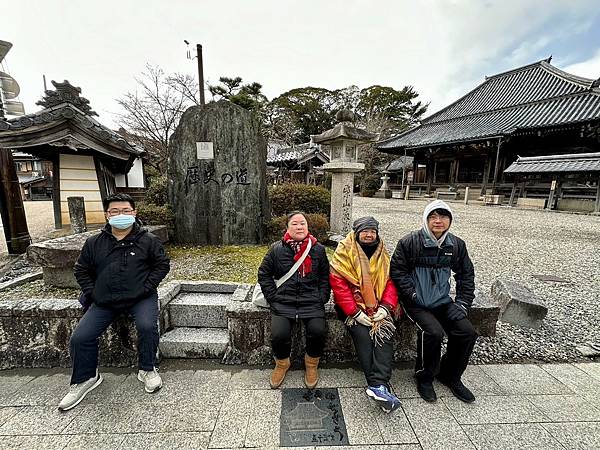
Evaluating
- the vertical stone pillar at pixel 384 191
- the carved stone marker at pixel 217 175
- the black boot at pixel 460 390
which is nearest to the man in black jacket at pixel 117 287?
Answer: the black boot at pixel 460 390

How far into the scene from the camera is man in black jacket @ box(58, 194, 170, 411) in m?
2.24

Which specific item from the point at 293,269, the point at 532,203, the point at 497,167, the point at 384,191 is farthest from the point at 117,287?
the point at 384,191

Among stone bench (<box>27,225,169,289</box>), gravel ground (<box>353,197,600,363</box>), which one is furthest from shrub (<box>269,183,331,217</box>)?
stone bench (<box>27,225,169,289</box>)

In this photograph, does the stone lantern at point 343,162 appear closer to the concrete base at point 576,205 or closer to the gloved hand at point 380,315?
the gloved hand at point 380,315

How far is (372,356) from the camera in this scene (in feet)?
7.49

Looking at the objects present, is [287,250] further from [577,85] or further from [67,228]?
[577,85]

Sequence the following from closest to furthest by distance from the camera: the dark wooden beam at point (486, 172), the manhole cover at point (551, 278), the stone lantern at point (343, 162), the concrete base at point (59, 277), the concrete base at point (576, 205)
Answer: the concrete base at point (59, 277) < the manhole cover at point (551, 278) < the stone lantern at point (343, 162) < the concrete base at point (576, 205) < the dark wooden beam at point (486, 172)

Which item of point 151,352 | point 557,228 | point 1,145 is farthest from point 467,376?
point 557,228

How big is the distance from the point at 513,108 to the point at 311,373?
24.0m

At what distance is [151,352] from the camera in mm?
2346

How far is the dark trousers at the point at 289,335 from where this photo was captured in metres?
2.35

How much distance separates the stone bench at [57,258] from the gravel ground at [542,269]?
464 centimetres

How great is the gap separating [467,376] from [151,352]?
283 centimetres

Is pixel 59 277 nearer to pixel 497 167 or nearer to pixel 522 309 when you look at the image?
pixel 522 309
